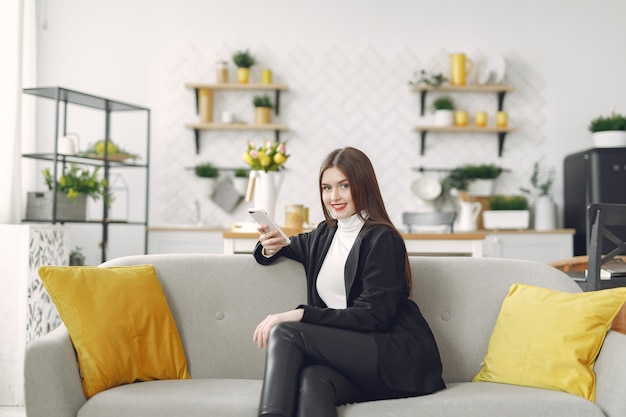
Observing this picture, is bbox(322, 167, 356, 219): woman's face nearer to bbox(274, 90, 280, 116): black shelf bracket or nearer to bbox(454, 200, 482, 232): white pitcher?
bbox(454, 200, 482, 232): white pitcher

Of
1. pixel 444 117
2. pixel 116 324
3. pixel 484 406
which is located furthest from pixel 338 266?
pixel 444 117

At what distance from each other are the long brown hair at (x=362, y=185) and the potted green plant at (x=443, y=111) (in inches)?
128

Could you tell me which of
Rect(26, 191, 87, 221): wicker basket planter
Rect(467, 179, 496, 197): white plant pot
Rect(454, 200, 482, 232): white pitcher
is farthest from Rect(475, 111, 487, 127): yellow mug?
Rect(26, 191, 87, 221): wicker basket planter

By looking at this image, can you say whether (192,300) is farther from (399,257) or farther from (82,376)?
(399,257)

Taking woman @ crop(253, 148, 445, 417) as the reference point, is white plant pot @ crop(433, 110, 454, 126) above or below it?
above

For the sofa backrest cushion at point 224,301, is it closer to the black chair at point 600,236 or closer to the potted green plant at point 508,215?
the black chair at point 600,236

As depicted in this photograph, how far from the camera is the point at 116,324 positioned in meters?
2.31

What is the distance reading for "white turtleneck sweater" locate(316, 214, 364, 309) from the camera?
2355 millimetres

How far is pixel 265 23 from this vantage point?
223 inches

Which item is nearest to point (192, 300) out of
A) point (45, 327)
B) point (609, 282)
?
point (45, 327)

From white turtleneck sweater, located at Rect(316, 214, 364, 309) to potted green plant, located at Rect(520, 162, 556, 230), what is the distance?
11.2ft

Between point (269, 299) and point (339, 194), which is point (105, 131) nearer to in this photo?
point (269, 299)

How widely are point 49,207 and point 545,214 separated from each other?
3.62 meters

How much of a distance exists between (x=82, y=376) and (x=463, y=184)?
388cm
